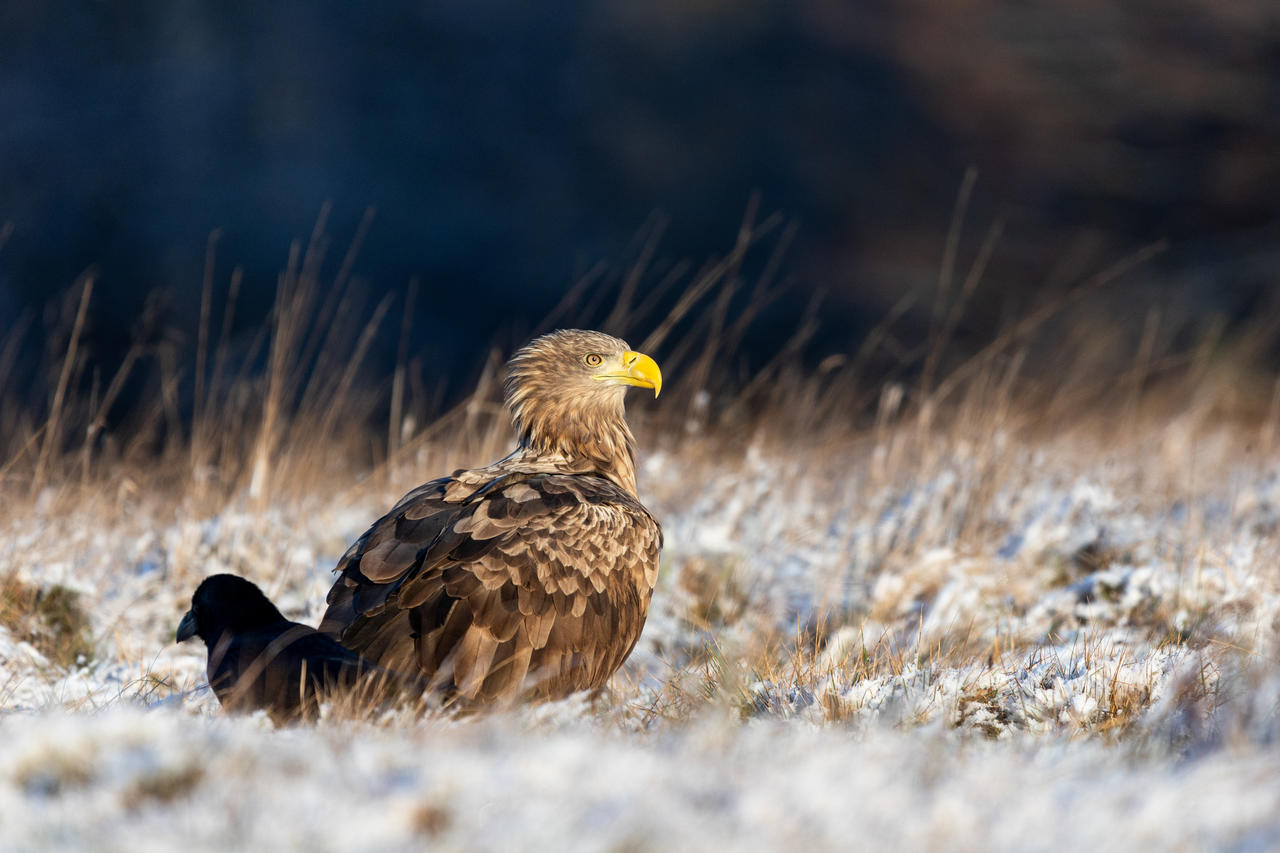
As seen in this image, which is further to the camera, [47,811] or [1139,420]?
[1139,420]

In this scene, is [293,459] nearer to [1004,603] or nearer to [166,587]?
[166,587]

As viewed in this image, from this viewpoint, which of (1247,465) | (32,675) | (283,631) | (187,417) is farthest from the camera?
(187,417)

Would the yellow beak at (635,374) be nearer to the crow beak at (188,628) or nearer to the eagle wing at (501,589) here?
the eagle wing at (501,589)

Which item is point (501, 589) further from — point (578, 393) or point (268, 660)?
point (578, 393)

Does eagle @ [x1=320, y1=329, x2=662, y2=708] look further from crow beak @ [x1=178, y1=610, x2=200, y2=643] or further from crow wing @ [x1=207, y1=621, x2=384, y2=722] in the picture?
crow beak @ [x1=178, y1=610, x2=200, y2=643]

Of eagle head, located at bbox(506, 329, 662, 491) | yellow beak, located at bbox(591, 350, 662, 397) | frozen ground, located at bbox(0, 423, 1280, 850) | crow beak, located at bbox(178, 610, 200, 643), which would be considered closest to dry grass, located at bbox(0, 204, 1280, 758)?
frozen ground, located at bbox(0, 423, 1280, 850)

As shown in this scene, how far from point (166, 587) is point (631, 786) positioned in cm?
434

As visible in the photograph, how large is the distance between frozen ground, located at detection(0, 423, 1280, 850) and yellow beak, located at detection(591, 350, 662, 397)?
1.11 metres

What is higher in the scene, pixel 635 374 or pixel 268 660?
pixel 635 374

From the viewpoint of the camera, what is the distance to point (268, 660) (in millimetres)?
3490

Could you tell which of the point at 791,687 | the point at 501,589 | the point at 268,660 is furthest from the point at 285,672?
the point at 791,687

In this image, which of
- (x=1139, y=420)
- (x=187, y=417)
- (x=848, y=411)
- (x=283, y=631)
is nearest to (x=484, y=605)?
(x=283, y=631)

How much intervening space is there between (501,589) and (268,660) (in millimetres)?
773

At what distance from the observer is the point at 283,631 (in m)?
3.80
